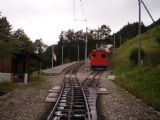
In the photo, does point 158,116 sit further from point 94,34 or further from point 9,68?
point 94,34

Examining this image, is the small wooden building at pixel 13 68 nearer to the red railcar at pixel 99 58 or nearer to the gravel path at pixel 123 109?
the gravel path at pixel 123 109

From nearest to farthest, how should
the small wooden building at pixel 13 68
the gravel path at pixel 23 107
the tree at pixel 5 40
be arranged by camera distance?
1. the gravel path at pixel 23 107
2. the tree at pixel 5 40
3. the small wooden building at pixel 13 68

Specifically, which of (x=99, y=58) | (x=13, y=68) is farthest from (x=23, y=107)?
(x=99, y=58)

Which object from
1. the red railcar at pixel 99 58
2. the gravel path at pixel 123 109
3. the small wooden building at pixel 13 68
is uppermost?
the red railcar at pixel 99 58

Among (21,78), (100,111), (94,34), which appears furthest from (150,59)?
(94,34)

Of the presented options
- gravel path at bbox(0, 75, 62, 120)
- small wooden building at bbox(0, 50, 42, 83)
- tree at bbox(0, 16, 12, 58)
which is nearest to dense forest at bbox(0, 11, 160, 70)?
small wooden building at bbox(0, 50, 42, 83)

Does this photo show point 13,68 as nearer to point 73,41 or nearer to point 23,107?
point 23,107

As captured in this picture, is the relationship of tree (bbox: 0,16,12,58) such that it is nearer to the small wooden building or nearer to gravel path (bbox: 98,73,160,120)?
the small wooden building

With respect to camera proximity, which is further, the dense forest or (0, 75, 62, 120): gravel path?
the dense forest

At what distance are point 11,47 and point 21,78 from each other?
44.9 ft

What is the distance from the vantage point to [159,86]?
74.9 ft

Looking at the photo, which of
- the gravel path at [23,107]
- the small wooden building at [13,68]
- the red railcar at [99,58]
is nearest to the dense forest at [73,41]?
the red railcar at [99,58]

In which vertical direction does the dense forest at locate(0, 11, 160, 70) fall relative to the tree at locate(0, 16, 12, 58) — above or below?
above

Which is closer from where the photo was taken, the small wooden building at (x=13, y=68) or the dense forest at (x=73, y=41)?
the small wooden building at (x=13, y=68)
